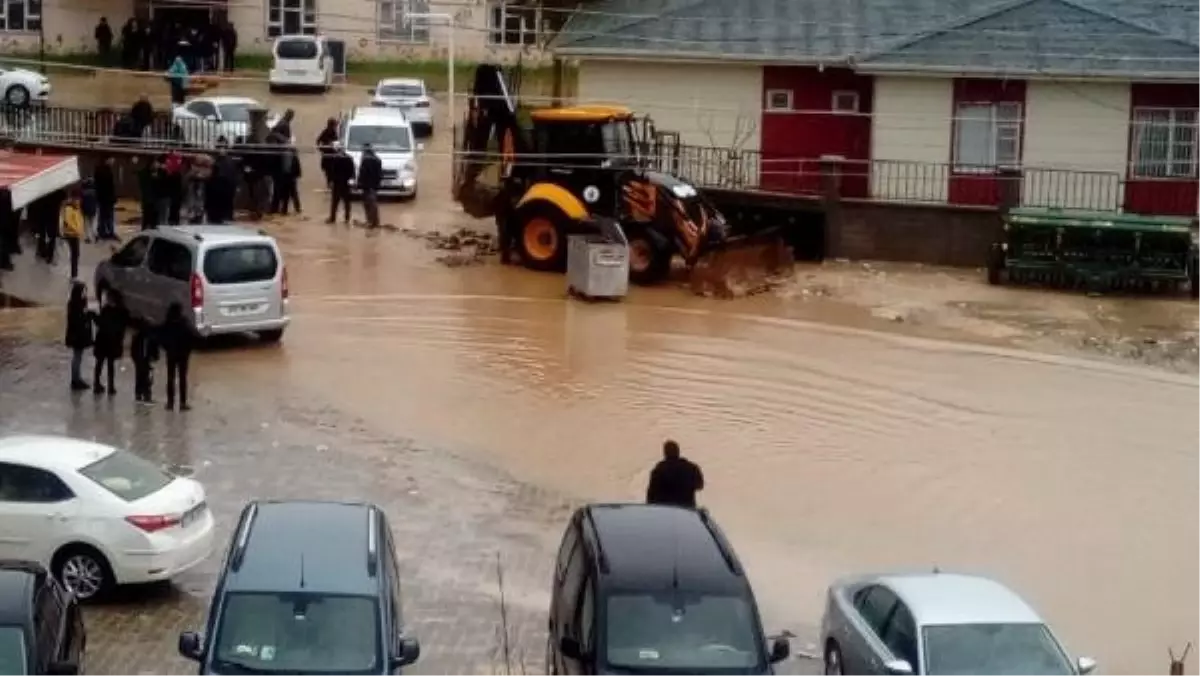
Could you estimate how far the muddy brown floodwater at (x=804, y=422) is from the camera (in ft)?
69.2

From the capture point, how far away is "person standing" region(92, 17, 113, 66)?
62062 millimetres

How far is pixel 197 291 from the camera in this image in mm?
29391

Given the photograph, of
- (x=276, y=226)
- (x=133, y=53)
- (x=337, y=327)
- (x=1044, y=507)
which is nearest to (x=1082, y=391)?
(x=1044, y=507)

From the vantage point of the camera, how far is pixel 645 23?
4391 centimetres

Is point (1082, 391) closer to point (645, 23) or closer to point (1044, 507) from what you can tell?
point (1044, 507)

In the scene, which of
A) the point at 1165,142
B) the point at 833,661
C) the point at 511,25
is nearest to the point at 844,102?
the point at 1165,142

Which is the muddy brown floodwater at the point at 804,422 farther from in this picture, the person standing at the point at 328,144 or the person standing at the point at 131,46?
the person standing at the point at 131,46

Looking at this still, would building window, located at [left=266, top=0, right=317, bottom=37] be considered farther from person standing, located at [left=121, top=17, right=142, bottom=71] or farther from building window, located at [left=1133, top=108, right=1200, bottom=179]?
building window, located at [left=1133, top=108, right=1200, bottom=179]

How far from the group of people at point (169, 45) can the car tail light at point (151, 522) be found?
43.4 metres

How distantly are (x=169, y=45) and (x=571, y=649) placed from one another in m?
49.3

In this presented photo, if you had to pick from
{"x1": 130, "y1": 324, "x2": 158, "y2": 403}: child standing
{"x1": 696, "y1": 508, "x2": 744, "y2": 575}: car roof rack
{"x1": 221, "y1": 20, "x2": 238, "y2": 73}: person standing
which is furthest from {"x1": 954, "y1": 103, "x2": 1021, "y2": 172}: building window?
{"x1": 221, "y1": 20, "x2": 238, "y2": 73}: person standing

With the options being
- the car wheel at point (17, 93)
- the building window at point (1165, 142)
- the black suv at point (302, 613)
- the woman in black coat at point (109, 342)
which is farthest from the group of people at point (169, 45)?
the black suv at point (302, 613)

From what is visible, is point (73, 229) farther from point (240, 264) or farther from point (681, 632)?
point (681, 632)

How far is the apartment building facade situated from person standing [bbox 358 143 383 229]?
71.1ft
